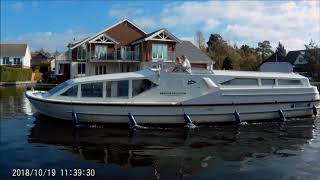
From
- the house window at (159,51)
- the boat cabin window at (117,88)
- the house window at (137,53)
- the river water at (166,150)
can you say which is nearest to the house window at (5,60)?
the house window at (137,53)

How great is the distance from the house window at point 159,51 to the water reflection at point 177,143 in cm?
3500

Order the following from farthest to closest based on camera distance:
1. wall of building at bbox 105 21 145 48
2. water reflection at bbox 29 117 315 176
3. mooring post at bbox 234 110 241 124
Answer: wall of building at bbox 105 21 145 48 < mooring post at bbox 234 110 241 124 < water reflection at bbox 29 117 315 176

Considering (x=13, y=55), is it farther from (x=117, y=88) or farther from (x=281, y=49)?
(x=117, y=88)

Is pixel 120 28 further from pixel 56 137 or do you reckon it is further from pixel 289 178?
pixel 289 178

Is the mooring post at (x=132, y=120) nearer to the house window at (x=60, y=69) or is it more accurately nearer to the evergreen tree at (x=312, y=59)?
the house window at (x=60, y=69)

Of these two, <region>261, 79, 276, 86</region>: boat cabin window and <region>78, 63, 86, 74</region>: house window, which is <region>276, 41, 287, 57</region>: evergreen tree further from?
<region>261, 79, 276, 86</region>: boat cabin window

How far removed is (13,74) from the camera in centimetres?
5856

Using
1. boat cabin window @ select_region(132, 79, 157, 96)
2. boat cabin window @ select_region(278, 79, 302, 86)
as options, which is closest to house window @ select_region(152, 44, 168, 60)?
boat cabin window @ select_region(278, 79, 302, 86)

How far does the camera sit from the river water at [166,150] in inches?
387

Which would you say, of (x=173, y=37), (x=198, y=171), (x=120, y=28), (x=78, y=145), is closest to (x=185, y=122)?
(x=78, y=145)

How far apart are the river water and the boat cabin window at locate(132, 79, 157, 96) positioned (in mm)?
1523

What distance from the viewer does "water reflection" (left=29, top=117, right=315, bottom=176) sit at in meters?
10.8

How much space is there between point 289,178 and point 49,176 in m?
5.59

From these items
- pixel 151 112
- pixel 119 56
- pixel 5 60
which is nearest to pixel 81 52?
pixel 119 56
